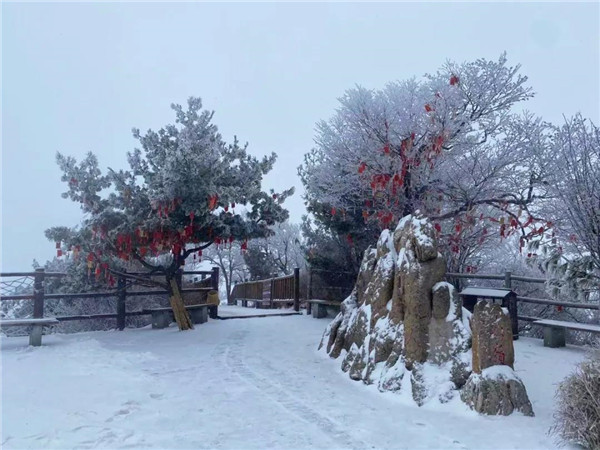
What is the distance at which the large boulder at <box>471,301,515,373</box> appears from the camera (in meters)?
5.66

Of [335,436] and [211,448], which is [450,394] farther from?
[211,448]

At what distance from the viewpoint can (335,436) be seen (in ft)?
16.2

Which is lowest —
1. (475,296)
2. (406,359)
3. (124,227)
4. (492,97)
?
(406,359)

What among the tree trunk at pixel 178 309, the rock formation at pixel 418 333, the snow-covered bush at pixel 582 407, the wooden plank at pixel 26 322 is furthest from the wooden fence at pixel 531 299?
the wooden plank at pixel 26 322

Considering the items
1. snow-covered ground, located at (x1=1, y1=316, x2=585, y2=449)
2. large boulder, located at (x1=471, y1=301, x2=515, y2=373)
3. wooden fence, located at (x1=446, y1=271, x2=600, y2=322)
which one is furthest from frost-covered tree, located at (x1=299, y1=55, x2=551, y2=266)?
large boulder, located at (x1=471, y1=301, x2=515, y2=373)

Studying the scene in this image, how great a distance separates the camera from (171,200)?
398 inches

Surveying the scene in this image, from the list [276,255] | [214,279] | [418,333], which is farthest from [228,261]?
[418,333]

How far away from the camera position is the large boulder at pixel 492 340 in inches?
223

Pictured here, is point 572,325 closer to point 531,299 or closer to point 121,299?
point 531,299

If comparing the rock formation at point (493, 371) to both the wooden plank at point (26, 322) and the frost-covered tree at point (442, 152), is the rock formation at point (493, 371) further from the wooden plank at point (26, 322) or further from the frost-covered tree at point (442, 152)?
the wooden plank at point (26, 322)

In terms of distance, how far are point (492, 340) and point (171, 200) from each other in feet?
22.4

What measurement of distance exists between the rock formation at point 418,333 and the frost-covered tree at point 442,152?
351 cm

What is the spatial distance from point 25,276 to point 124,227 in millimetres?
2354

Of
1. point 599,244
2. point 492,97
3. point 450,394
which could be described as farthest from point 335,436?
point 492,97
